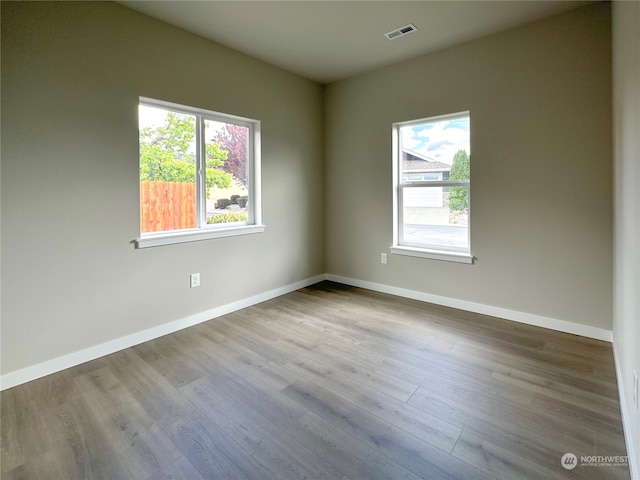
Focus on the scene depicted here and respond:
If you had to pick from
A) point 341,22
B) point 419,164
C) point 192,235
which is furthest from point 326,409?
point 341,22

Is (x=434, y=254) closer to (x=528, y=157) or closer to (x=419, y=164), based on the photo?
(x=419, y=164)

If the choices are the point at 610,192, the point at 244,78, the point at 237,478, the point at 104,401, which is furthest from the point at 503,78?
the point at 104,401

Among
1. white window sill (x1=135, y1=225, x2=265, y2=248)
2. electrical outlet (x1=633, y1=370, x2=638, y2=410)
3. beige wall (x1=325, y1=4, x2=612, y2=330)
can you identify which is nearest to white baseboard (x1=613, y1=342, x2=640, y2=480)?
electrical outlet (x1=633, y1=370, x2=638, y2=410)

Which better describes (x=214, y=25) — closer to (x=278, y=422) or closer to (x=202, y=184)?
(x=202, y=184)

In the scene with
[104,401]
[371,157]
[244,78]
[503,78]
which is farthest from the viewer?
[371,157]

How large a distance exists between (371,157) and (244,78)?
1688mm

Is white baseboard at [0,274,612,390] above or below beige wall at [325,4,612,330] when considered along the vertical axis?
below

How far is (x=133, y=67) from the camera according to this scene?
2623 mm

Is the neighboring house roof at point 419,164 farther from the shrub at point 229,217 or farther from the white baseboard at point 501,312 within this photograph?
the shrub at point 229,217

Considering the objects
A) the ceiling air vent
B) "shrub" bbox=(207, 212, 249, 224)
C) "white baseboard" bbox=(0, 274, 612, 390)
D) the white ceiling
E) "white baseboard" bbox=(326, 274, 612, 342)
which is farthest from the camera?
"shrub" bbox=(207, 212, 249, 224)
